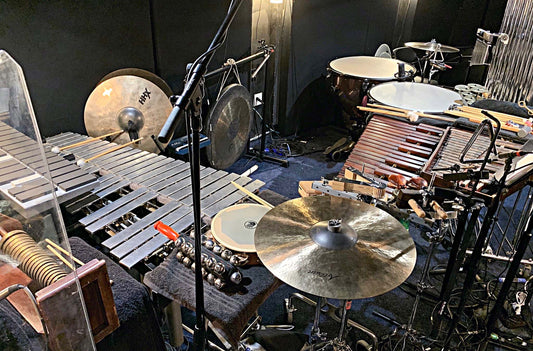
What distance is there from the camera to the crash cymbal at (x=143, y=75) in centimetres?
323

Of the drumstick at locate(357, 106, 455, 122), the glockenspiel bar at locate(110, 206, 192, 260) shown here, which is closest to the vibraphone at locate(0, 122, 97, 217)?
the glockenspiel bar at locate(110, 206, 192, 260)

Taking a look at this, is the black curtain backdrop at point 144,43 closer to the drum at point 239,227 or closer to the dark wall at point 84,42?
the dark wall at point 84,42

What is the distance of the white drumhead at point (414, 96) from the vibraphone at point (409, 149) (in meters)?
0.41

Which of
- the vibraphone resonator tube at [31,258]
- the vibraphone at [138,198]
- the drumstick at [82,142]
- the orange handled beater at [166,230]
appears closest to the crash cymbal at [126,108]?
the drumstick at [82,142]

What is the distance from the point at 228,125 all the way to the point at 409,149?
5.79ft

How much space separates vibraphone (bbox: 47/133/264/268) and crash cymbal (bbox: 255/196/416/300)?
51 centimetres

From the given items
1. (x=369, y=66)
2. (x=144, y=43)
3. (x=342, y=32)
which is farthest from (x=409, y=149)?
(x=342, y=32)

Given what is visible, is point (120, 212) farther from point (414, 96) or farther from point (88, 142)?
point (414, 96)

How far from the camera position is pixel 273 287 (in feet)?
6.26

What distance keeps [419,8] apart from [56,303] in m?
6.99

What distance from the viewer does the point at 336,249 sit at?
1.71 meters

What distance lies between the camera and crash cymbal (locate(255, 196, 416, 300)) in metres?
1.58

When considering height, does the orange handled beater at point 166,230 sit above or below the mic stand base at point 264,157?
above

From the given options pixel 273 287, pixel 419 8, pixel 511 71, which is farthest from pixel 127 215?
pixel 419 8
